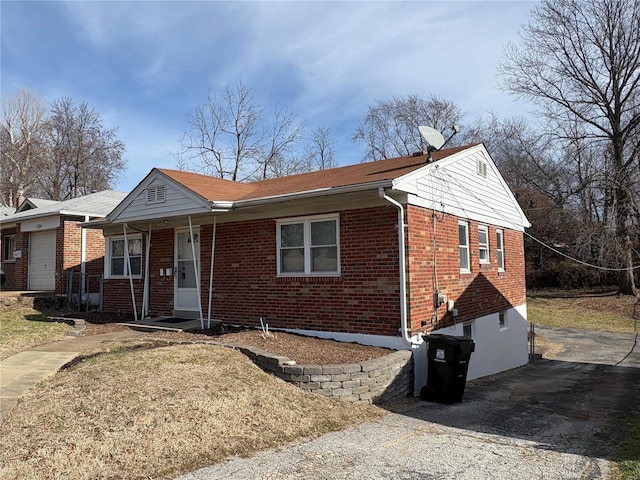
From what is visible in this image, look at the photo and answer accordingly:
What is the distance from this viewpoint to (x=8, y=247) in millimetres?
21219

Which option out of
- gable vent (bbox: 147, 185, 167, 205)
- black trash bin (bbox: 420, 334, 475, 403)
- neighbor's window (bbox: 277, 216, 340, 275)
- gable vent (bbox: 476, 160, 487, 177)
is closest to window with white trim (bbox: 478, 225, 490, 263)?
gable vent (bbox: 476, 160, 487, 177)

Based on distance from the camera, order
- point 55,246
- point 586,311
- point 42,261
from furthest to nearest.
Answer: point 586,311
point 42,261
point 55,246

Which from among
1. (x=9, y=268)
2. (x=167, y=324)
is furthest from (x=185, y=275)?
(x=9, y=268)

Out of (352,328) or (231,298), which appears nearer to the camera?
(352,328)

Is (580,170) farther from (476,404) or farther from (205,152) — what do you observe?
(476,404)

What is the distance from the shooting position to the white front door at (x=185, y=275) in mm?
12188

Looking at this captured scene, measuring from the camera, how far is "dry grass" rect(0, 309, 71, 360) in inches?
375

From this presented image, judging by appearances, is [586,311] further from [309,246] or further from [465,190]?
[309,246]

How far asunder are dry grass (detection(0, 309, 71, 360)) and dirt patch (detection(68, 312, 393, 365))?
750mm

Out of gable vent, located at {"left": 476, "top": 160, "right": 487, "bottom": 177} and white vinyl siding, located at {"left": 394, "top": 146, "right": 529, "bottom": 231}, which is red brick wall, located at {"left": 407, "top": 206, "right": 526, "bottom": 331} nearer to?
white vinyl siding, located at {"left": 394, "top": 146, "right": 529, "bottom": 231}

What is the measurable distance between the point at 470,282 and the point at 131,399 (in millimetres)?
8391

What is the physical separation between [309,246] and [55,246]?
12327 millimetres

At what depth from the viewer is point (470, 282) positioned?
1168cm

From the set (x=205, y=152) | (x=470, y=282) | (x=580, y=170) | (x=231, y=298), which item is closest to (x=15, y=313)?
(x=231, y=298)
